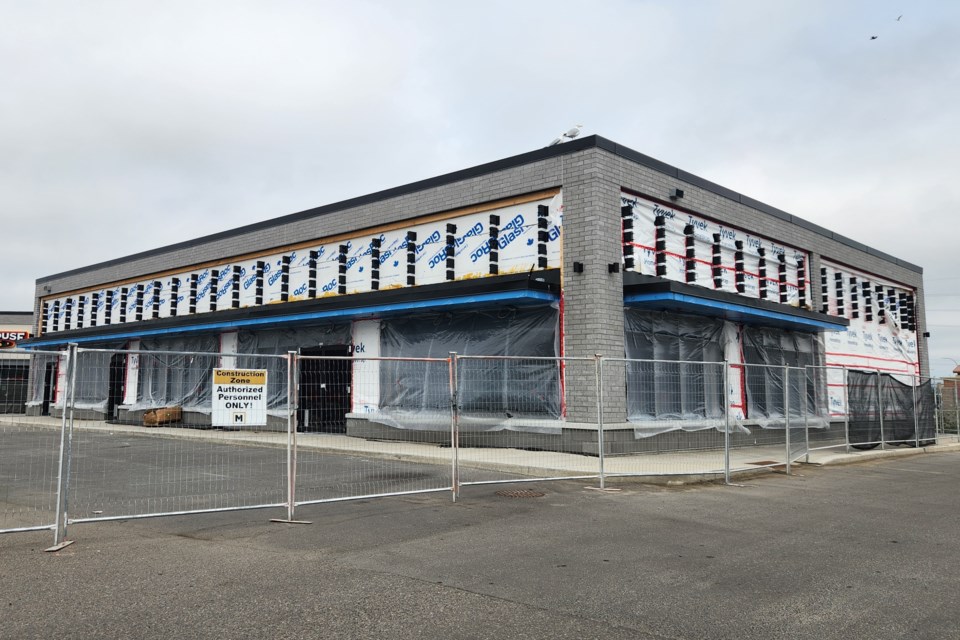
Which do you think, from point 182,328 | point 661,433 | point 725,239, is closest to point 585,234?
point 661,433

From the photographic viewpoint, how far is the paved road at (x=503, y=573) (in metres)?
4.76

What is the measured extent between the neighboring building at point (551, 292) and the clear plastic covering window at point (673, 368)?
5cm

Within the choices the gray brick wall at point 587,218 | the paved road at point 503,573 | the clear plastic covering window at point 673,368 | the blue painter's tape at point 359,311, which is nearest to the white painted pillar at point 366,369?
the blue painter's tape at point 359,311

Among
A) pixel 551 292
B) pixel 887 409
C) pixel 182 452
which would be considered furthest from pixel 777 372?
pixel 182 452

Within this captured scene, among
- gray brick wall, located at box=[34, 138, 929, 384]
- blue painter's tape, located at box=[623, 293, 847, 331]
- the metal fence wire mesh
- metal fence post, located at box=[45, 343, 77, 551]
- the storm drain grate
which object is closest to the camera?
metal fence post, located at box=[45, 343, 77, 551]

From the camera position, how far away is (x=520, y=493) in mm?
10664

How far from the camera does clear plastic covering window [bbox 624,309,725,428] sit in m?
13.8

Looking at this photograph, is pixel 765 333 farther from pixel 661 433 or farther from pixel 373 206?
pixel 373 206

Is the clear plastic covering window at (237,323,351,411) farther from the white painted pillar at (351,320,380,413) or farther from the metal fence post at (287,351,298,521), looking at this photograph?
the metal fence post at (287,351,298,521)

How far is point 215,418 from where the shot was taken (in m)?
8.63

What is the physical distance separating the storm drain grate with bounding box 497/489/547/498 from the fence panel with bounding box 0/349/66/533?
231 inches

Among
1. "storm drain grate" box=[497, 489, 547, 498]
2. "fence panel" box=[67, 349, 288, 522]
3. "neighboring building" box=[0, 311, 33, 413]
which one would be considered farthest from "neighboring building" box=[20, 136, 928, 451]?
"storm drain grate" box=[497, 489, 547, 498]

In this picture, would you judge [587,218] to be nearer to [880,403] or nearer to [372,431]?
[372,431]

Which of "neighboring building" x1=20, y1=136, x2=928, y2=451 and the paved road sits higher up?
"neighboring building" x1=20, y1=136, x2=928, y2=451
